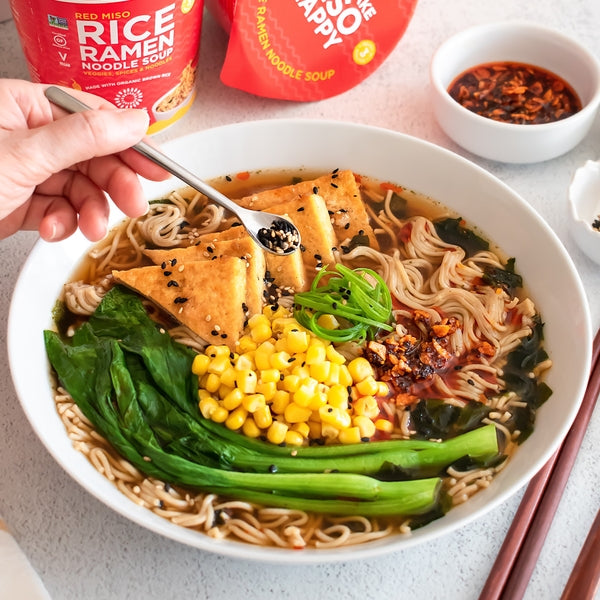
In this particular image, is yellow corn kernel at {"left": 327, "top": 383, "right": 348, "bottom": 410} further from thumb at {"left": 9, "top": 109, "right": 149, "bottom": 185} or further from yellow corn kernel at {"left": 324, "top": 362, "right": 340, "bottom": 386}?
thumb at {"left": 9, "top": 109, "right": 149, "bottom": 185}

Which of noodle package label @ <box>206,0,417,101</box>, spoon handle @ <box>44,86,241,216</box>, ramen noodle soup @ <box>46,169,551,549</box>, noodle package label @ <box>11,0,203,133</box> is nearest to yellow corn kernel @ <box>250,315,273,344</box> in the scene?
ramen noodle soup @ <box>46,169,551,549</box>

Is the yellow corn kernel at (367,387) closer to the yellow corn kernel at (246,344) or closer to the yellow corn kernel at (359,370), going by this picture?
the yellow corn kernel at (359,370)

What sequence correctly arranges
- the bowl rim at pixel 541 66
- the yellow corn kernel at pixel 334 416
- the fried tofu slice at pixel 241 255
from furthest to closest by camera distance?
1. the bowl rim at pixel 541 66
2. the fried tofu slice at pixel 241 255
3. the yellow corn kernel at pixel 334 416

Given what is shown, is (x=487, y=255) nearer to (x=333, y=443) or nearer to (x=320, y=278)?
(x=320, y=278)

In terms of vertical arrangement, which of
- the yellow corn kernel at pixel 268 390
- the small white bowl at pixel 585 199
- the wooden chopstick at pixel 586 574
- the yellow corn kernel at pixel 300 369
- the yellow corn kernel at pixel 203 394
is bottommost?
the wooden chopstick at pixel 586 574

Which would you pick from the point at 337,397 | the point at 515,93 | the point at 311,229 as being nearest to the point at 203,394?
the point at 337,397

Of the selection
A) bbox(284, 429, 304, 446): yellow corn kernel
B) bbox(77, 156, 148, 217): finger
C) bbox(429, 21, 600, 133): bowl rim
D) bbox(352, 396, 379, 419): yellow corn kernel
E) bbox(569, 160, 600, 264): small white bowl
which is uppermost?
bbox(429, 21, 600, 133): bowl rim

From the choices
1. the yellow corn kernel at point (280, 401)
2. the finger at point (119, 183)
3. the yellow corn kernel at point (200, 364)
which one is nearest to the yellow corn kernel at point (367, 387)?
the yellow corn kernel at point (280, 401)
